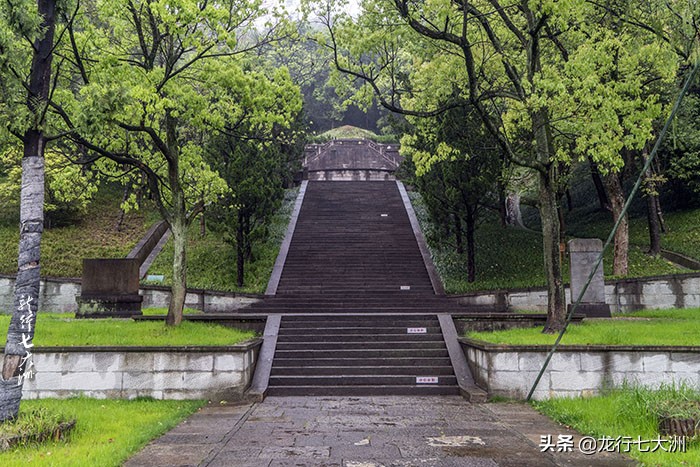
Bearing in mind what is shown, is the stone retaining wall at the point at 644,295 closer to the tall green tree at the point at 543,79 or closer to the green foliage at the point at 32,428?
the tall green tree at the point at 543,79

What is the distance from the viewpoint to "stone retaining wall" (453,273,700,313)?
16031 millimetres

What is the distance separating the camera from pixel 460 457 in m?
6.00

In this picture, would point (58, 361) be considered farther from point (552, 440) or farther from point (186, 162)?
point (552, 440)

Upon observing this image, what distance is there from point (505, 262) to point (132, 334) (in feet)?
47.1

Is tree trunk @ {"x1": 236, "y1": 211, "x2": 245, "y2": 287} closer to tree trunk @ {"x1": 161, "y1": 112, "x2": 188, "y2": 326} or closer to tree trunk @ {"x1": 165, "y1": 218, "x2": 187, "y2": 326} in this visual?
tree trunk @ {"x1": 161, "y1": 112, "x2": 188, "y2": 326}

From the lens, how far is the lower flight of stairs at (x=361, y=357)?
10.1 m

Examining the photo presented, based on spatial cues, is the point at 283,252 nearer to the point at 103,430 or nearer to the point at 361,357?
the point at 361,357

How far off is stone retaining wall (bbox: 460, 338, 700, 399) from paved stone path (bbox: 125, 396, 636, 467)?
52 cm

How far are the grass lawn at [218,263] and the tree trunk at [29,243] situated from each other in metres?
11.3

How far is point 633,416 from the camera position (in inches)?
270

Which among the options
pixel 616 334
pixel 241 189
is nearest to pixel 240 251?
pixel 241 189

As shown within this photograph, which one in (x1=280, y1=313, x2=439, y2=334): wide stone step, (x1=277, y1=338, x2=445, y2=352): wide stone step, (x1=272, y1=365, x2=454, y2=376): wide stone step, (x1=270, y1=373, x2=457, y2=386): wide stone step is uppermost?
(x1=280, y1=313, x2=439, y2=334): wide stone step

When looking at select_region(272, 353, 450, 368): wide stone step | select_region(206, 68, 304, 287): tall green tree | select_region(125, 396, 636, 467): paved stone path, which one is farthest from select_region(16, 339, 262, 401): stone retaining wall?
select_region(206, 68, 304, 287): tall green tree

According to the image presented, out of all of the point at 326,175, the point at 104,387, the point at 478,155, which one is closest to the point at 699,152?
the point at 478,155
